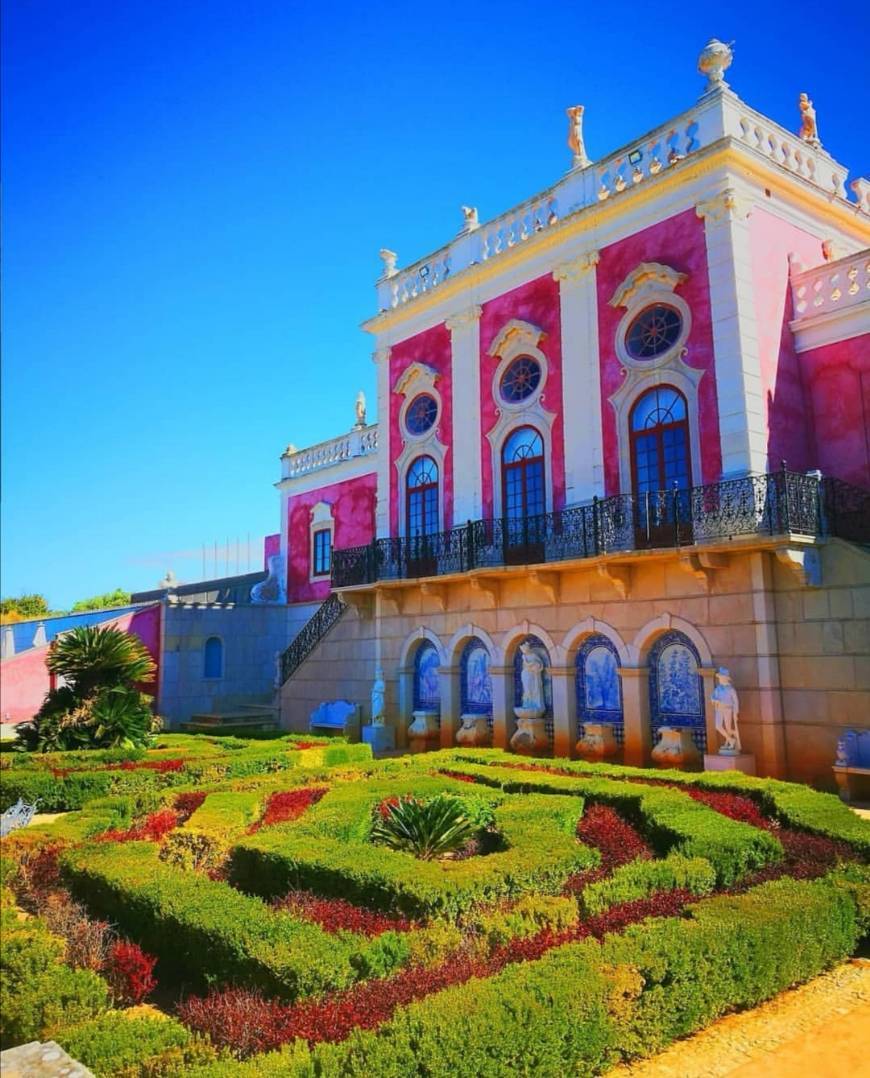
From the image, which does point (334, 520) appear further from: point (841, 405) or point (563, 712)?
point (841, 405)

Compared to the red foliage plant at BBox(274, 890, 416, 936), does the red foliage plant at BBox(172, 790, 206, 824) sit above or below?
above

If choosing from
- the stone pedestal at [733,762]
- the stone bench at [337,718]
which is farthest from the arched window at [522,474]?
the stone bench at [337,718]

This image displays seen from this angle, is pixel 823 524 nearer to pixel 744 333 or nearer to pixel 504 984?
pixel 744 333

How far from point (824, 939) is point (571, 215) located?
48.0 ft

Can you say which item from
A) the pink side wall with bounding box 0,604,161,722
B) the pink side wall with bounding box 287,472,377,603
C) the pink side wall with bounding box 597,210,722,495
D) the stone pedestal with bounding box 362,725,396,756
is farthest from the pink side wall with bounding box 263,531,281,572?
the pink side wall with bounding box 597,210,722,495

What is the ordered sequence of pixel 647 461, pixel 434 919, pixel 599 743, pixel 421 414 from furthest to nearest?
pixel 421 414
pixel 647 461
pixel 599 743
pixel 434 919

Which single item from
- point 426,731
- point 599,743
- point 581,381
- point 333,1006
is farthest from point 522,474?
point 333,1006

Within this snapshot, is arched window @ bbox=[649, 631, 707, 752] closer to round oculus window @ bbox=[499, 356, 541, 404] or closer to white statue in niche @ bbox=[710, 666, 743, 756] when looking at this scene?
white statue in niche @ bbox=[710, 666, 743, 756]

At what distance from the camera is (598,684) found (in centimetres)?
1623

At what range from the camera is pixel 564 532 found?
54.5ft

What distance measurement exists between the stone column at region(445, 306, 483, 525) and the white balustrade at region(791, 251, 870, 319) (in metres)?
6.93

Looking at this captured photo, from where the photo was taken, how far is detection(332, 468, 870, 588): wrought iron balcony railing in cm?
1343

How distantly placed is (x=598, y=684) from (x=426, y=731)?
4.79m

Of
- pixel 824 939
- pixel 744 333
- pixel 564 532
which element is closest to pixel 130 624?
pixel 564 532
